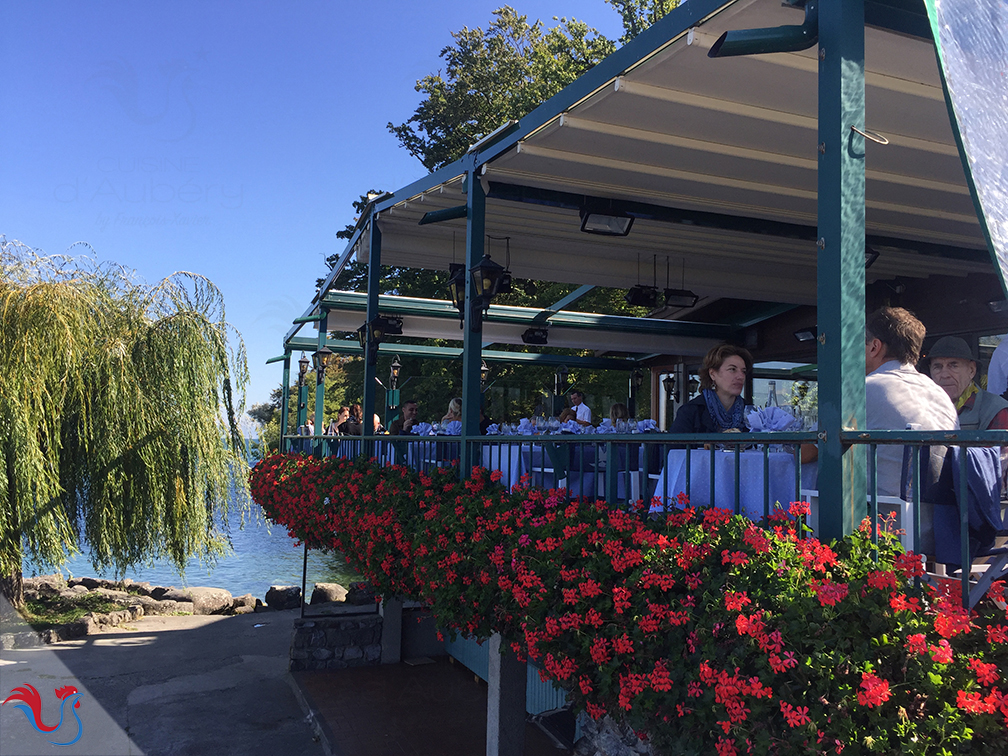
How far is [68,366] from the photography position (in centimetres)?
955

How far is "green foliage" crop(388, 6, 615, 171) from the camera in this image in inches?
940

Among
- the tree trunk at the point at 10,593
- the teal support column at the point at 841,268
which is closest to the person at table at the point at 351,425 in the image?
the tree trunk at the point at 10,593

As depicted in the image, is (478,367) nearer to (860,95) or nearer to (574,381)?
(860,95)

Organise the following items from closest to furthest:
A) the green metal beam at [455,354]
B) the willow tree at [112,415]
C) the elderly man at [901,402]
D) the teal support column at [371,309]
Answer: the elderly man at [901,402] → the teal support column at [371,309] → the willow tree at [112,415] → the green metal beam at [455,354]

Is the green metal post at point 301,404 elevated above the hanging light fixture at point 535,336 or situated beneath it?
situated beneath

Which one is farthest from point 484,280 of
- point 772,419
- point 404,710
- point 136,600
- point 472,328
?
point 136,600

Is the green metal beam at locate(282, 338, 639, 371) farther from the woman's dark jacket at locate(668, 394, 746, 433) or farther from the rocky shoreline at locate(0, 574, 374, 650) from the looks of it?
the woman's dark jacket at locate(668, 394, 746, 433)

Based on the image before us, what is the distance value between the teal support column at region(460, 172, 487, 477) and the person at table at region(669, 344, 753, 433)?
1.88m

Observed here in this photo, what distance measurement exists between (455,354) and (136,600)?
293 inches

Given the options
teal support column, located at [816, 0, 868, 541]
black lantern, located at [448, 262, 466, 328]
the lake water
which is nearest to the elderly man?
teal support column, located at [816, 0, 868, 541]

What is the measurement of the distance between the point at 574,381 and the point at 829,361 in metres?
19.6

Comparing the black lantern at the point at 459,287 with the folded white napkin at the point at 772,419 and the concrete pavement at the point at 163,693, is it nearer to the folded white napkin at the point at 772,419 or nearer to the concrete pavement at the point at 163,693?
the folded white napkin at the point at 772,419

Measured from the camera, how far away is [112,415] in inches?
398

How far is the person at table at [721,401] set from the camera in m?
4.17
